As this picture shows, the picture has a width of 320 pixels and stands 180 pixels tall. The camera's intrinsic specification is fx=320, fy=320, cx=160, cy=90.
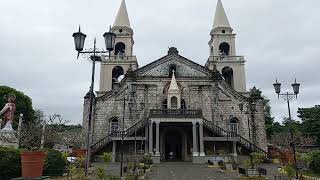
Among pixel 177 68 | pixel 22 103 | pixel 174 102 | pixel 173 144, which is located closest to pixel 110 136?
pixel 173 144

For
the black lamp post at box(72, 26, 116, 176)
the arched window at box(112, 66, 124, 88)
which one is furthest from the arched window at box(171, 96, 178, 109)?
the black lamp post at box(72, 26, 116, 176)

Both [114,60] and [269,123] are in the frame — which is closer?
[114,60]

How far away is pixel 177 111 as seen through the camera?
29969mm

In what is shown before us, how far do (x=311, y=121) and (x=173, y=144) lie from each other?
2415 centimetres

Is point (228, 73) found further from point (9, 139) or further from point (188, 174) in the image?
point (9, 139)

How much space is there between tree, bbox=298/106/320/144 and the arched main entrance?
22.2 m

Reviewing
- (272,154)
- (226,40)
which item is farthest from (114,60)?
(272,154)

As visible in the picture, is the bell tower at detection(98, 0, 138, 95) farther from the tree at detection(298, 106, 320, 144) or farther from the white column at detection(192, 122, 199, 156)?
the tree at detection(298, 106, 320, 144)

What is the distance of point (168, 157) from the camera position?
109 ft

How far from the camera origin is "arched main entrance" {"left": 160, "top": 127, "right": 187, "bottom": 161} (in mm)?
→ 32528

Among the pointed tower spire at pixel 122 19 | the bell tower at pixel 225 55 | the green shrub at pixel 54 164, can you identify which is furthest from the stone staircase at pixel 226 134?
the green shrub at pixel 54 164

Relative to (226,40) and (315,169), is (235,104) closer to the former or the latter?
(226,40)

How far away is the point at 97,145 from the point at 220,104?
13566 millimetres

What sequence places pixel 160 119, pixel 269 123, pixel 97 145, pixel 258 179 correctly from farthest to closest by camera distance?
pixel 269 123, pixel 97 145, pixel 160 119, pixel 258 179
